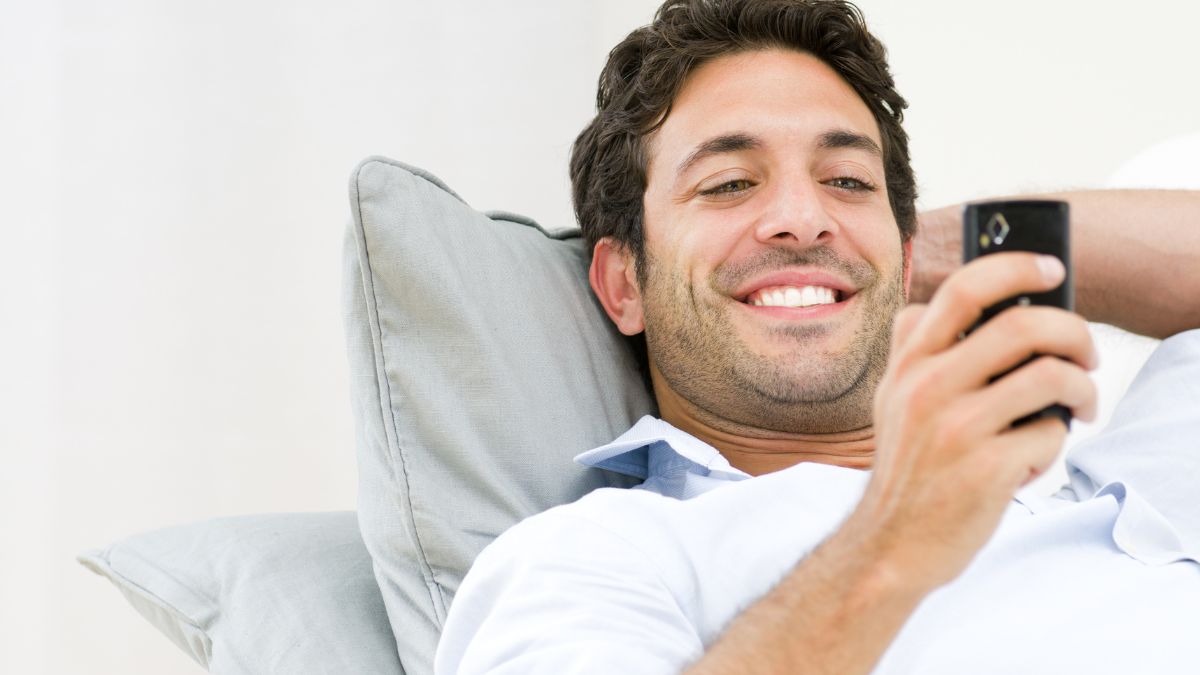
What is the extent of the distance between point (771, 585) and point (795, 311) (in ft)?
1.71

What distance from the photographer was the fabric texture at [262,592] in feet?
3.49

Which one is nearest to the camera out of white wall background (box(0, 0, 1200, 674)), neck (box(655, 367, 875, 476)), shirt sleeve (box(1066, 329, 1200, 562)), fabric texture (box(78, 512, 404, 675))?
fabric texture (box(78, 512, 404, 675))

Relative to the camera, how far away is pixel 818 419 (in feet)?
4.17

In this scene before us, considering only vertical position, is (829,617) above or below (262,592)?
above

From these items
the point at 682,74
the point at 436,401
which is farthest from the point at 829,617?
the point at 682,74

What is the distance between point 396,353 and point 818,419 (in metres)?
0.47

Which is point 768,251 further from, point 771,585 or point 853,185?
point 771,585

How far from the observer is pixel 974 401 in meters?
0.59

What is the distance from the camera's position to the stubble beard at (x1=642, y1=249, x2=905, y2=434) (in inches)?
48.4

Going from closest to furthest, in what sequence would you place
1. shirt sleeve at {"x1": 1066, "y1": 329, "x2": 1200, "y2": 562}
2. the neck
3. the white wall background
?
1. shirt sleeve at {"x1": 1066, "y1": 329, "x2": 1200, "y2": 562}
2. the neck
3. the white wall background

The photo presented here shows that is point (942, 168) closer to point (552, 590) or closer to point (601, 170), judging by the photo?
point (601, 170)

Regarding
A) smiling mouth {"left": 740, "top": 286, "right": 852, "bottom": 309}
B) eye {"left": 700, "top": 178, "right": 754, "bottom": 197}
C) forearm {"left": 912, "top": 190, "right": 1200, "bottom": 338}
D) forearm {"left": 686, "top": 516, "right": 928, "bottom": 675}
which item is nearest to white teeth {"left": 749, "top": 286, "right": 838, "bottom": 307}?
smiling mouth {"left": 740, "top": 286, "right": 852, "bottom": 309}

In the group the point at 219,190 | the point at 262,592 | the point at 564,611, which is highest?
the point at 219,190

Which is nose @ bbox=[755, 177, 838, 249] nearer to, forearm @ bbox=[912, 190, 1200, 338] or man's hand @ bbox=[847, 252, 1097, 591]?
forearm @ bbox=[912, 190, 1200, 338]
